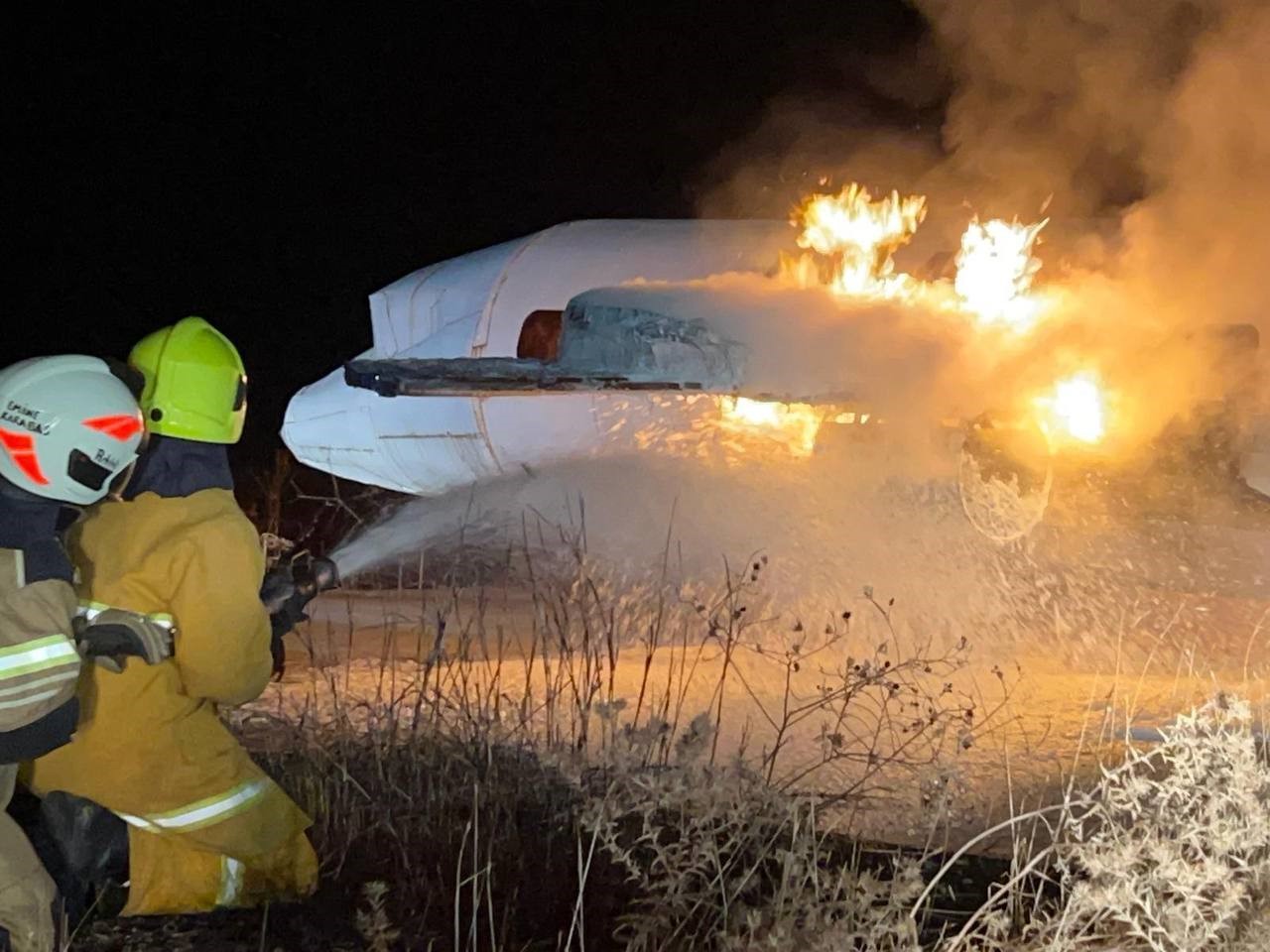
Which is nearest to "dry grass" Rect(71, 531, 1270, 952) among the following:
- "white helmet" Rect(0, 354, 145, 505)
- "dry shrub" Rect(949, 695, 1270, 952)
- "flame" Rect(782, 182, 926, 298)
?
"dry shrub" Rect(949, 695, 1270, 952)

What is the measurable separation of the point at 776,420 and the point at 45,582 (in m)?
4.34

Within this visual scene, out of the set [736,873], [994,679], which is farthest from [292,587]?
[994,679]

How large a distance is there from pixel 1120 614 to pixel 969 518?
4.08ft

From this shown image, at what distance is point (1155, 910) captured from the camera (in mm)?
3428

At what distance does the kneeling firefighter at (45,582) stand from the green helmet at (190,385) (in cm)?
21

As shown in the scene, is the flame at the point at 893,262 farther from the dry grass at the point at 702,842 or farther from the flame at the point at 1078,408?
the dry grass at the point at 702,842

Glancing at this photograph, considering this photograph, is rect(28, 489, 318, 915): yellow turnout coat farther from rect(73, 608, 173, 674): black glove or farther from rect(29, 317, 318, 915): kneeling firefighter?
rect(73, 608, 173, 674): black glove

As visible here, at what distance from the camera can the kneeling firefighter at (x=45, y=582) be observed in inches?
122

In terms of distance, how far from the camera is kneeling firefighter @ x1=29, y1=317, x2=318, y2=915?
345 cm

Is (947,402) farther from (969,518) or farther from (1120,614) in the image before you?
(1120,614)

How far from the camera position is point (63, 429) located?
10.6 feet

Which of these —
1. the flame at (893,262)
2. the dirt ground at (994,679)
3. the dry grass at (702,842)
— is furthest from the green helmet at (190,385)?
the flame at (893,262)

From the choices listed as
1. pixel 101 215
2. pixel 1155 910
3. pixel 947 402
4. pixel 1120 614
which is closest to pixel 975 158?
pixel 947 402

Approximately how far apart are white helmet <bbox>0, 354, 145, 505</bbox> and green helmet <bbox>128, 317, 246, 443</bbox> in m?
0.28
